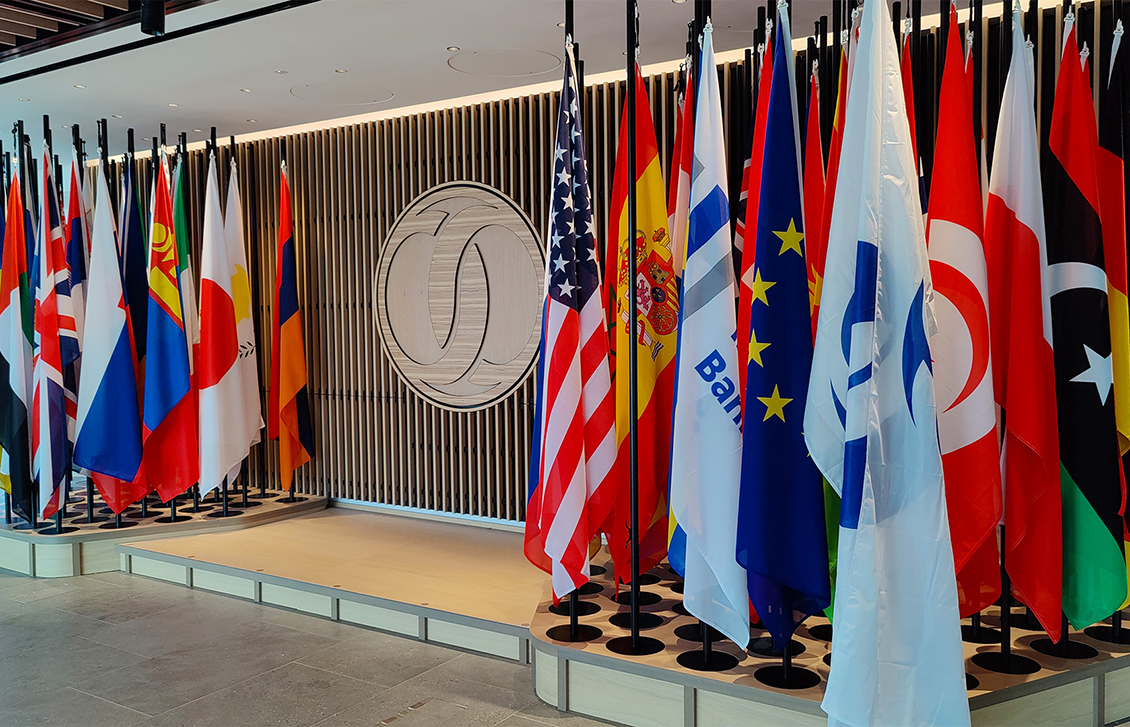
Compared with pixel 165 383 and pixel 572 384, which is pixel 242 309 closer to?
pixel 165 383

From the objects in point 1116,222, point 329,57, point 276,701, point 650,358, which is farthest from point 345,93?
point 1116,222

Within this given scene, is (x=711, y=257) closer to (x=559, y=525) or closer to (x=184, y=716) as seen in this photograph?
(x=559, y=525)

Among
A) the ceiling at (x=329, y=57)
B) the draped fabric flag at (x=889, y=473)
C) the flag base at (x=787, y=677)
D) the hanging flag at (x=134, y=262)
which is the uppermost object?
the ceiling at (x=329, y=57)

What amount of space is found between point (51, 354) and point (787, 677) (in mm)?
5145

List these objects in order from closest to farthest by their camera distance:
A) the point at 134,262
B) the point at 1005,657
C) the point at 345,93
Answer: the point at 1005,657 < the point at 345,93 < the point at 134,262

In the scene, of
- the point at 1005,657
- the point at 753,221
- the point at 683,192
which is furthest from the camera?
the point at 683,192

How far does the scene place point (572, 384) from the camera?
3.41 m

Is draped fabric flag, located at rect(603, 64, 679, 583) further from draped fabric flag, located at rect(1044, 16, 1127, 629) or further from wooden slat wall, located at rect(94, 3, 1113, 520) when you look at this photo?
wooden slat wall, located at rect(94, 3, 1113, 520)

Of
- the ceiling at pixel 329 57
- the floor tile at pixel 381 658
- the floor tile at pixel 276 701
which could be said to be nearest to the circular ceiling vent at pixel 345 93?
the ceiling at pixel 329 57

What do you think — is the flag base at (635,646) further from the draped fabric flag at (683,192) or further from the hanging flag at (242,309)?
the hanging flag at (242,309)

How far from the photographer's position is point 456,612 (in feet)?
14.2

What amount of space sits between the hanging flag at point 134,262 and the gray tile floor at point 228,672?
1.95m

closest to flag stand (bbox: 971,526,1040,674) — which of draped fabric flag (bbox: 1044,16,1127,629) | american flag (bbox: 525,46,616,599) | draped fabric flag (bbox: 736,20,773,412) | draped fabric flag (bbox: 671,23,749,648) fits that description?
draped fabric flag (bbox: 1044,16,1127,629)

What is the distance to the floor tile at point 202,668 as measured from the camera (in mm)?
3758
